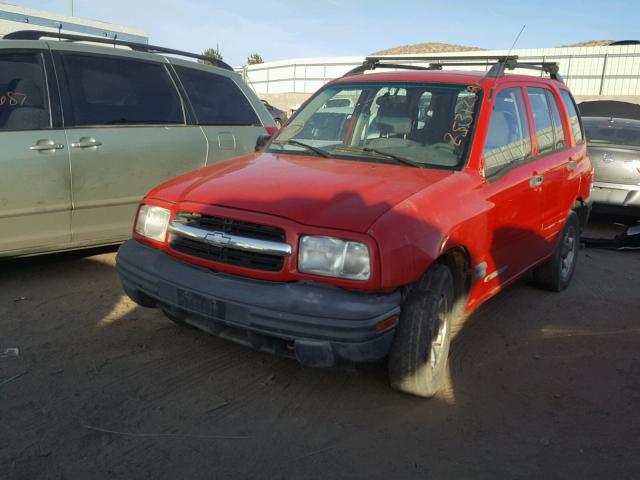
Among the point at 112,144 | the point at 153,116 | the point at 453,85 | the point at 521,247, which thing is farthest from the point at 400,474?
the point at 153,116

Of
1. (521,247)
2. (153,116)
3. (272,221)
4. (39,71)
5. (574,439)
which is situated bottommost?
(574,439)

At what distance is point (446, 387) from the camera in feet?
11.5

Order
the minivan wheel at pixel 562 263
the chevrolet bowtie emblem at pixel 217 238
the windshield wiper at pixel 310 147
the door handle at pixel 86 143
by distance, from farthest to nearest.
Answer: the minivan wheel at pixel 562 263 → the door handle at pixel 86 143 → the windshield wiper at pixel 310 147 → the chevrolet bowtie emblem at pixel 217 238

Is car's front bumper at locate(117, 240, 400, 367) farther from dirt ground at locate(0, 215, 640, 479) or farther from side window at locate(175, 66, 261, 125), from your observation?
side window at locate(175, 66, 261, 125)

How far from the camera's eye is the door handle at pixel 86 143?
4750 millimetres

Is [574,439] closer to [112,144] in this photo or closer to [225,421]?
[225,421]

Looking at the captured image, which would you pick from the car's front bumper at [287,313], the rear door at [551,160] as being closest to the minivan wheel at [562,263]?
the rear door at [551,160]

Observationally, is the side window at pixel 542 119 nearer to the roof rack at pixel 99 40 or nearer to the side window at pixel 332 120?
the side window at pixel 332 120

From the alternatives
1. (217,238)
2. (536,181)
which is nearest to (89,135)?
(217,238)

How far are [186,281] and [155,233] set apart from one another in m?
0.49

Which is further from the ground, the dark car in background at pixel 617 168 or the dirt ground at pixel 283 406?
the dark car in background at pixel 617 168

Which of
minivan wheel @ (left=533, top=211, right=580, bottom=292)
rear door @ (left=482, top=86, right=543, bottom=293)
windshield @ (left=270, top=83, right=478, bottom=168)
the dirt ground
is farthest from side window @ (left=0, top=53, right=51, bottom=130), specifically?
minivan wheel @ (left=533, top=211, right=580, bottom=292)

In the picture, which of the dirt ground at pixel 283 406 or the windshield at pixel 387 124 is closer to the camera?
the dirt ground at pixel 283 406

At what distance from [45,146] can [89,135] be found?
0.38 metres
